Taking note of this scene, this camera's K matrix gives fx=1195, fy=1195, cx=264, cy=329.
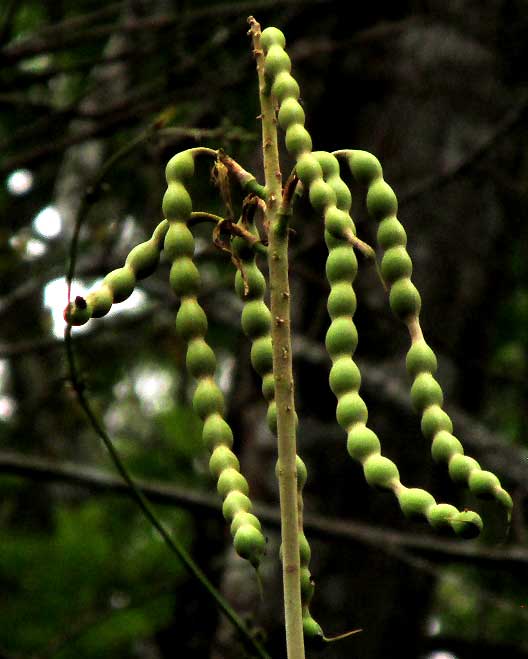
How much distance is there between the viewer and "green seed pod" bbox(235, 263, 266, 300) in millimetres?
1468

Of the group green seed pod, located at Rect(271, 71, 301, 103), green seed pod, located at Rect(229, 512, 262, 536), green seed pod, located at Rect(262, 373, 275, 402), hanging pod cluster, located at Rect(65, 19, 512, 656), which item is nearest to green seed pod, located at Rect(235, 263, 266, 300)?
hanging pod cluster, located at Rect(65, 19, 512, 656)

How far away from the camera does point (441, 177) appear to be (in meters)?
3.79

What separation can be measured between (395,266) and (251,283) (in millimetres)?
193

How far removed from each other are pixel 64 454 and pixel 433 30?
2.97 metres

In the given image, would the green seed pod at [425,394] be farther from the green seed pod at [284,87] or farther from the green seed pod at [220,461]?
the green seed pod at [284,87]

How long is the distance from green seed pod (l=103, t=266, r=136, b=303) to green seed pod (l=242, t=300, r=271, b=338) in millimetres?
167

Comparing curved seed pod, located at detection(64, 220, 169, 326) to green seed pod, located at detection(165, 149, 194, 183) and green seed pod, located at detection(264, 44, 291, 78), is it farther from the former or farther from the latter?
green seed pod, located at detection(264, 44, 291, 78)

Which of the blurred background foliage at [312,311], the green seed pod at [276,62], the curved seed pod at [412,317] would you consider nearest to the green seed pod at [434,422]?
the curved seed pod at [412,317]

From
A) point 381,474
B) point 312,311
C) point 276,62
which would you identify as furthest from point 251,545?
point 312,311

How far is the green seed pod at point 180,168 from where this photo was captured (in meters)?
1.42

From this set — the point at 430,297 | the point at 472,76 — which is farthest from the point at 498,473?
the point at 472,76

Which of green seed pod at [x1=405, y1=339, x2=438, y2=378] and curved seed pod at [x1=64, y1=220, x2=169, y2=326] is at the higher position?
curved seed pod at [x1=64, y1=220, x2=169, y2=326]

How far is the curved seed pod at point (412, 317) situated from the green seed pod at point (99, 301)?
0.32 metres

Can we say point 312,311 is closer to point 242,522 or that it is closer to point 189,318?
point 189,318
